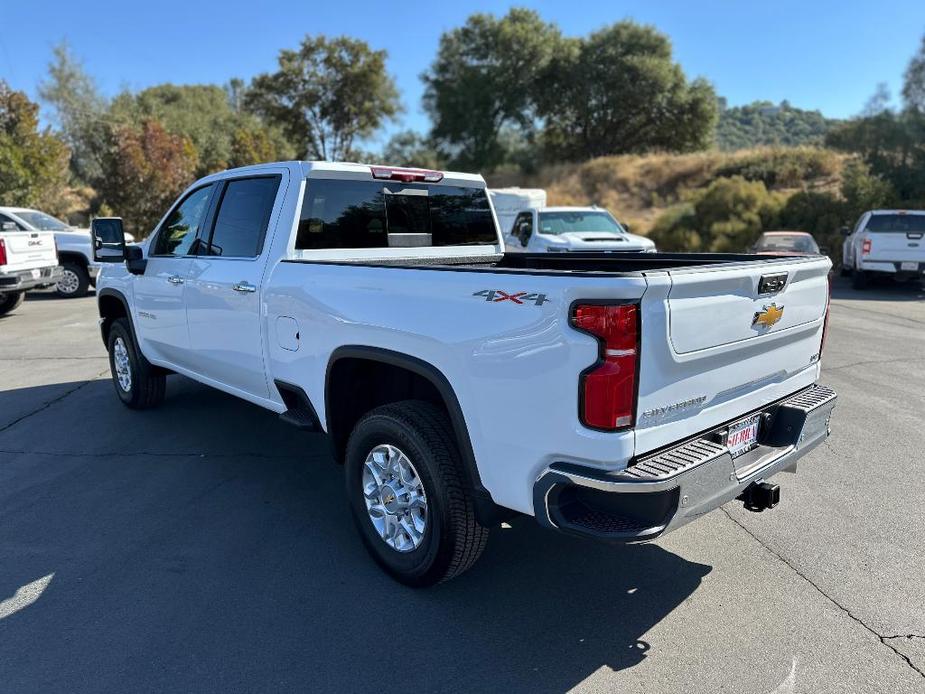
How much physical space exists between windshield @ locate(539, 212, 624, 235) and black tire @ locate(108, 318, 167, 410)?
9.30m

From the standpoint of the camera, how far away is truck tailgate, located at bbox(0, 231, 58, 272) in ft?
37.6

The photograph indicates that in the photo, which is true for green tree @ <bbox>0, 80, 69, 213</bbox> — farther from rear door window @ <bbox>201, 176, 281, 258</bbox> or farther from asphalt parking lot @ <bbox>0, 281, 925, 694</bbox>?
rear door window @ <bbox>201, 176, 281, 258</bbox>

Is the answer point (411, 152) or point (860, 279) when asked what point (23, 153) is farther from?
point (411, 152)

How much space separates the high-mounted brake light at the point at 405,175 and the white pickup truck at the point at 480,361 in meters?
0.01

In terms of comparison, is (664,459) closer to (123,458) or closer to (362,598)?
(362,598)

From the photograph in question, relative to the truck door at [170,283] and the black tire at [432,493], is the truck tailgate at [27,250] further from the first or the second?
the black tire at [432,493]

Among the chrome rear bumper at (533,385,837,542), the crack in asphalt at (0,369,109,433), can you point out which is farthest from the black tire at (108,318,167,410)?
the chrome rear bumper at (533,385,837,542)

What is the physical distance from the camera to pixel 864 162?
23.0 m

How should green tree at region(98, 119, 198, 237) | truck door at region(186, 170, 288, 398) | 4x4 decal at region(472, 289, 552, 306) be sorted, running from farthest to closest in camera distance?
green tree at region(98, 119, 198, 237), truck door at region(186, 170, 288, 398), 4x4 decal at region(472, 289, 552, 306)

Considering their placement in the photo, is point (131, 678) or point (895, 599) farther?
point (895, 599)

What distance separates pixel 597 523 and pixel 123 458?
4.00 metres

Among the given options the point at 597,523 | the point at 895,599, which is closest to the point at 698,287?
the point at 597,523

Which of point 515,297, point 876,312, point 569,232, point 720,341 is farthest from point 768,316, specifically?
point 876,312

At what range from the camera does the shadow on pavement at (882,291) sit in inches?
574
